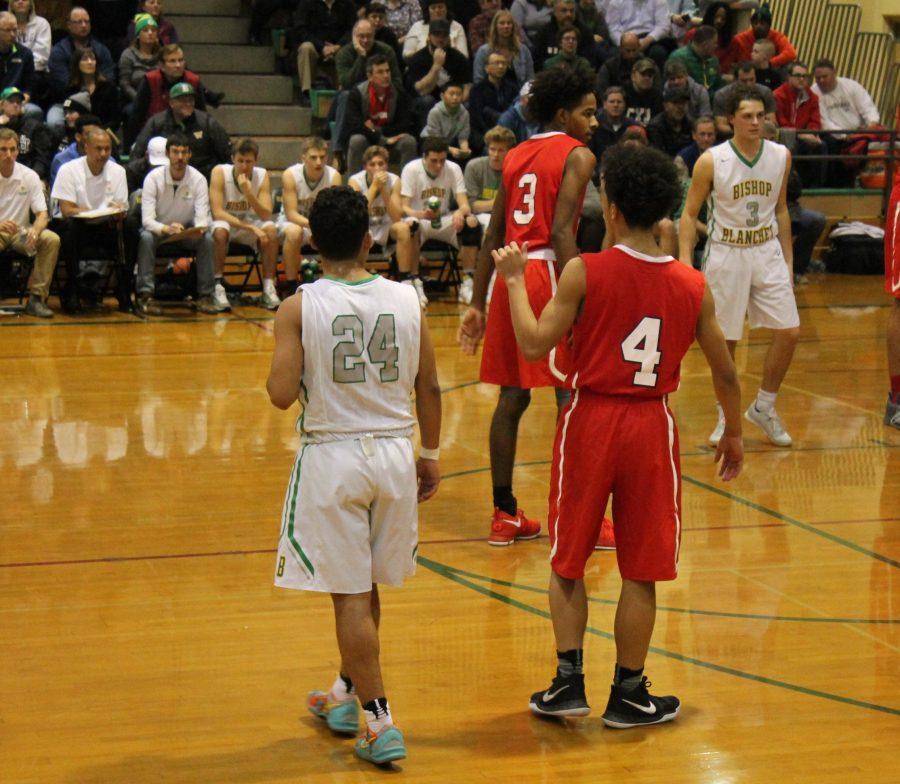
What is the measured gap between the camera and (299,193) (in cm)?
1215

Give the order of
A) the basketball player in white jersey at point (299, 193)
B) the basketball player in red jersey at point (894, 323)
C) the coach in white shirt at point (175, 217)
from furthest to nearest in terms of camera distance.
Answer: the basketball player in white jersey at point (299, 193) < the coach in white shirt at point (175, 217) < the basketball player in red jersey at point (894, 323)

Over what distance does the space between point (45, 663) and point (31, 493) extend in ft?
7.08

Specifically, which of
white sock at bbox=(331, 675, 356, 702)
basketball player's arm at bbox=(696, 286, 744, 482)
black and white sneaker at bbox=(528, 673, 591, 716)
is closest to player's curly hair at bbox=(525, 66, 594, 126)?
basketball player's arm at bbox=(696, 286, 744, 482)

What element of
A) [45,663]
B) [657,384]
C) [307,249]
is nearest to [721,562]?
[657,384]

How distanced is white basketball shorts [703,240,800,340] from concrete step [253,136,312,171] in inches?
312

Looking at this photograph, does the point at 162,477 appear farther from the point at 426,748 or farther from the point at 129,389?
the point at 426,748

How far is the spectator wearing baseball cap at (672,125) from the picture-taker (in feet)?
44.7

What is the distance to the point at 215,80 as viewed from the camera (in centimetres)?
1528

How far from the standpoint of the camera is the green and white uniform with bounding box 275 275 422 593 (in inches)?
152

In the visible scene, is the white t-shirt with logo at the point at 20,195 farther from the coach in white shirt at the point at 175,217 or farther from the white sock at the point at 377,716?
the white sock at the point at 377,716

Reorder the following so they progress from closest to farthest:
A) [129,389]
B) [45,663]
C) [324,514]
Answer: [324,514] < [45,663] < [129,389]

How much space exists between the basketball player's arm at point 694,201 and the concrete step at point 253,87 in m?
8.94

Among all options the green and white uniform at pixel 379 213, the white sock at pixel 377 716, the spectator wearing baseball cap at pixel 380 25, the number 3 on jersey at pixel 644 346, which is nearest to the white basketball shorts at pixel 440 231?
the green and white uniform at pixel 379 213

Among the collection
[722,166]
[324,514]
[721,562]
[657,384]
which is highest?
[722,166]
